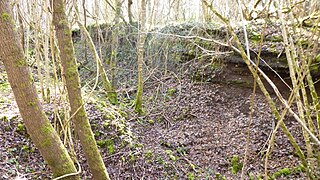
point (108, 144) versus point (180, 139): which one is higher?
point (108, 144)

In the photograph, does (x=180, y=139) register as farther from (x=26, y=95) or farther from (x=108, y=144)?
(x=26, y=95)

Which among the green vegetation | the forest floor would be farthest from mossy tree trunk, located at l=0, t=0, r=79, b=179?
the green vegetation

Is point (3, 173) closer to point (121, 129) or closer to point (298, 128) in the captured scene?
point (121, 129)

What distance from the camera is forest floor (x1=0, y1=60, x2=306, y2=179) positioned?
368 centimetres

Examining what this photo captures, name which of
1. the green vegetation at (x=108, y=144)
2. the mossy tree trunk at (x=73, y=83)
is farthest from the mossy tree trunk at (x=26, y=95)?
the green vegetation at (x=108, y=144)

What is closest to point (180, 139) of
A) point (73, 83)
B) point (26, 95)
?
point (73, 83)

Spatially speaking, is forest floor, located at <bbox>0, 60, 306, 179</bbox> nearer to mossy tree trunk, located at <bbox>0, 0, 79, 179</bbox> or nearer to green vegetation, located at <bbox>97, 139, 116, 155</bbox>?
green vegetation, located at <bbox>97, 139, 116, 155</bbox>

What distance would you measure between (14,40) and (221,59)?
5026 millimetres

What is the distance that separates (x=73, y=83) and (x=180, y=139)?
9.39ft

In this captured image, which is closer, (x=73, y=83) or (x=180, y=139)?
(x=73, y=83)

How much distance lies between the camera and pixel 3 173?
298 centimetres

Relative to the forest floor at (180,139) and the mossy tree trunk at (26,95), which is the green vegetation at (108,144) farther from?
the mossy tree trunk at (26,95)

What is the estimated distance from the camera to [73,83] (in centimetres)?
272

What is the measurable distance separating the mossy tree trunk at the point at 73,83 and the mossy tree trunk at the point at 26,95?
41 centimetres
